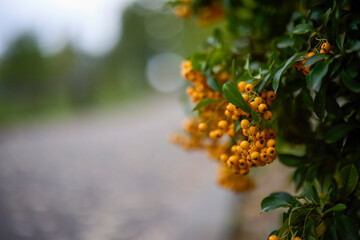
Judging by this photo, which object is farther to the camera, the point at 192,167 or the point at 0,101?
the point at 0,101

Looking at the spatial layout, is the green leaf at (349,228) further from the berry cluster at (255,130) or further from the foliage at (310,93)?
the berry cluster at (255,130)

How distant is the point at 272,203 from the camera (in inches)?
38.9

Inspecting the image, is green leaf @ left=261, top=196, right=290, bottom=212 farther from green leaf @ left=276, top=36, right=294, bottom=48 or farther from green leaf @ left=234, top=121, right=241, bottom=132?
green leaf @ left=276, top=36, right=294, bottom=48

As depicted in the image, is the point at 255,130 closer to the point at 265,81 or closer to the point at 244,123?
the point at 244,123

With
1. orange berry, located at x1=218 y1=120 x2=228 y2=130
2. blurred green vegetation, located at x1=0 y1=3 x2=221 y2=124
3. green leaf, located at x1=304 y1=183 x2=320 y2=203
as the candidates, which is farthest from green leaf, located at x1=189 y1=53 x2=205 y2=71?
blurred green vegetation, located at x1=0 y1=3 x2=221 y2=124

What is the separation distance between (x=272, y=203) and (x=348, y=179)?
28 cm

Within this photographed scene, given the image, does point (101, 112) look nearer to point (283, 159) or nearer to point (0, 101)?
point (0, 101)

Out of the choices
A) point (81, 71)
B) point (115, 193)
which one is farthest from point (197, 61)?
point (81, 71)

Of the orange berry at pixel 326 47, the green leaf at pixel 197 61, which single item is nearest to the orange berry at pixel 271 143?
the orange berry at pixel 326 47

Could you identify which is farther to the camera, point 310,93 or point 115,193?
point 115,193

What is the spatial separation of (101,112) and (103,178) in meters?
8.57

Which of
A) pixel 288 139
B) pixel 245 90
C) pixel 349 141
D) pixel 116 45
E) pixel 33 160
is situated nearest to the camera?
pixel 245 90

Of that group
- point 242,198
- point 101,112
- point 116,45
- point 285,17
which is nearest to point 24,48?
point 101,112

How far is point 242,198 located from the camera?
11.3 feet
